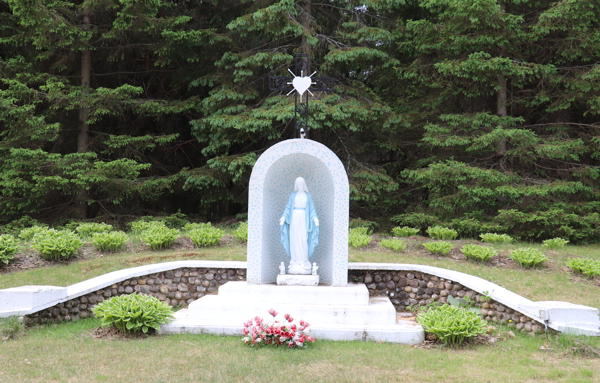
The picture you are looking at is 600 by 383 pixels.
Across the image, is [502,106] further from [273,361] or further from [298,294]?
[273,361]

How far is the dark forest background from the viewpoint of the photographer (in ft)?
39.1

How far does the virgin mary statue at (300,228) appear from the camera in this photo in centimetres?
748

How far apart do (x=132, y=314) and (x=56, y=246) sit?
3468 mm

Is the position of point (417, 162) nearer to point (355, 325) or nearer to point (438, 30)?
point (438, 30)

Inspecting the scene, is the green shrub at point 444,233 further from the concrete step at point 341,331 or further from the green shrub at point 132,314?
the green shrub at point 132,314

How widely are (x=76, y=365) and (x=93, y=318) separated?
2252 mm

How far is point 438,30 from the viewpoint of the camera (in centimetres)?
1307

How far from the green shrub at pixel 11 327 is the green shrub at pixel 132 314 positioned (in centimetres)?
89

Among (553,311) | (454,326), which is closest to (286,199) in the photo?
(454,326)

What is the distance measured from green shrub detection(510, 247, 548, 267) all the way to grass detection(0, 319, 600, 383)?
2.66 metres

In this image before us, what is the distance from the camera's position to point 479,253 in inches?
347

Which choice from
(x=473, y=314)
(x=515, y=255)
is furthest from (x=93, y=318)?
(x=515, y=255)

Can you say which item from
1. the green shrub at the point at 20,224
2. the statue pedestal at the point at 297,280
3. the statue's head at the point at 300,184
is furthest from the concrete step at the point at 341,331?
the green shrub at the point at 20,224

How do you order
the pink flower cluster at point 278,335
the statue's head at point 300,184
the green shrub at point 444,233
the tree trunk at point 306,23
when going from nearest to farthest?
the pink flower cluster at point 278,335 < the statue's head at point 300,184 < the green shrub at point 444,233 < the tree trunk at point 306,23
